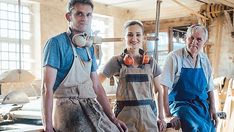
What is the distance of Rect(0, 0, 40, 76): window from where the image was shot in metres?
6.61

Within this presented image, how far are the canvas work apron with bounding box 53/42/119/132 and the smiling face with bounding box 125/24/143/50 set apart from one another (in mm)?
616

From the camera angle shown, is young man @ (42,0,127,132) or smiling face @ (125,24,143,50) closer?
young man @ (42,0,127,132)

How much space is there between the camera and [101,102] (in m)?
2.05

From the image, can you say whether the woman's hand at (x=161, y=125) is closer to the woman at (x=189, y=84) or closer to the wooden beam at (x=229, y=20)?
the woman at (x=189, y=84)

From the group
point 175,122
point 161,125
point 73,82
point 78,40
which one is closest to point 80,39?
point 78,40

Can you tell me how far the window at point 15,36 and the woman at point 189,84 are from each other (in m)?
4.45

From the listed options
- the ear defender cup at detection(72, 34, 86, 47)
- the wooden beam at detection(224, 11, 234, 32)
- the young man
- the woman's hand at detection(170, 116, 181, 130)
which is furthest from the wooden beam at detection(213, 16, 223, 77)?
the ear defender cup at detection(72, 34, 86, 47)

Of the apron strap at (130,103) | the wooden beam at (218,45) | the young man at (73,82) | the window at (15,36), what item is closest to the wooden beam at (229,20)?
the wooden beam at (218,45)

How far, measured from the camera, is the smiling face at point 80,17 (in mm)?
1866

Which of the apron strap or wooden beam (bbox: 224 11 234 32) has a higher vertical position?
wooden beam (bbox: 224 11 234 32)

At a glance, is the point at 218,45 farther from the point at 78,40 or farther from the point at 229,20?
the point at 78,40

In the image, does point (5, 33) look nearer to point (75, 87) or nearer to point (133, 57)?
point (133, 57)

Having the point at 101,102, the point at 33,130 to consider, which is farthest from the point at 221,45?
the point at 33,130

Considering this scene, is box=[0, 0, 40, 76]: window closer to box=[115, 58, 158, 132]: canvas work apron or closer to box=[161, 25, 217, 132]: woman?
→ box=[161, 25, 217, 132]: woman
